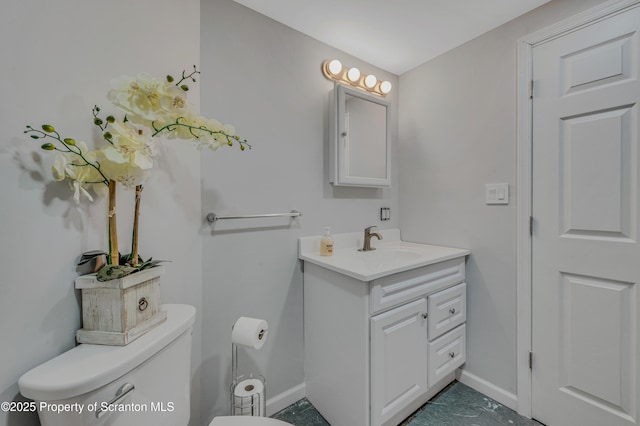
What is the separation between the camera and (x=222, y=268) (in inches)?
50.4

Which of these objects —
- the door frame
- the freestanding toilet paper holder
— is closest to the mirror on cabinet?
the door frame

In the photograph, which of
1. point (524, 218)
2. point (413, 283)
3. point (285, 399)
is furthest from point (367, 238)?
point (285, 399)

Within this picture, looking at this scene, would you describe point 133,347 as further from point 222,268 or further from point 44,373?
point 222,268

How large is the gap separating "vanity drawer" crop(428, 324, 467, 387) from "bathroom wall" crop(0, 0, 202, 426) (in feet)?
4.81

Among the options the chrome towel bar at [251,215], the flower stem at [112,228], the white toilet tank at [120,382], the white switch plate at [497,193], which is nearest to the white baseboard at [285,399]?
the white toilet tank at [120,382]

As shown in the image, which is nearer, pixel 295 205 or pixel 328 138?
pixel 295 205

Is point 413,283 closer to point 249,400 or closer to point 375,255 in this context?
point 375,255

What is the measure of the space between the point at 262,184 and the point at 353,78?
3.12ft

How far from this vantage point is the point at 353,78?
171 centimetres

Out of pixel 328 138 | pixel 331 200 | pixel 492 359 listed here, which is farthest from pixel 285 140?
pixel 492 359

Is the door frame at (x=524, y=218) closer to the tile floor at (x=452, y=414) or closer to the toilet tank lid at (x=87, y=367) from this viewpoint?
the tile floor at (x=452, y=414)

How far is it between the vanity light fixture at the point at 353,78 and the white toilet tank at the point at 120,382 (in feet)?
5.08

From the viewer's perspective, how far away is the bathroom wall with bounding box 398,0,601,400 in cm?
148

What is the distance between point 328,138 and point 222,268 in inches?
39.0
